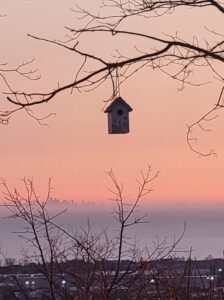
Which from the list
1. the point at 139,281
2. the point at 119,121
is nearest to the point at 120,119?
the point at 119,121

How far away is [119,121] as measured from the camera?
6.41m

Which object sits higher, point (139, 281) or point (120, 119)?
point (120, 119)

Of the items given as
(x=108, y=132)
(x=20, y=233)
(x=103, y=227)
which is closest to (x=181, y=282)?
(x=108, y=132)

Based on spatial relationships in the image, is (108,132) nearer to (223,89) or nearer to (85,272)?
(85,272)

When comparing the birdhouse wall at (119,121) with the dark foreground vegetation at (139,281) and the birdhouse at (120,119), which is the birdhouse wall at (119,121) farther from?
the dark foreground vegetation at (139,281)

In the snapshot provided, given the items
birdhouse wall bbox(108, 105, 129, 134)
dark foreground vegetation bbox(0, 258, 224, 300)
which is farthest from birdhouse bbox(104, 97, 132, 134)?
dark foreground vegetation bbox(0, 258, 224, 300)

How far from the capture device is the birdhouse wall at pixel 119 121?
19.8 ft

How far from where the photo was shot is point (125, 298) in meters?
6.81

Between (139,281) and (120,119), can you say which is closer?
(120,119)

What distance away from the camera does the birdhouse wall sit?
6.05 meters

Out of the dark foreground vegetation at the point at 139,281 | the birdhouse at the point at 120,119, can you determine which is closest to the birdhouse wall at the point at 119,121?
the birdhouse at the point at 120,119

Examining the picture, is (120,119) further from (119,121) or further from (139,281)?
(139,281)

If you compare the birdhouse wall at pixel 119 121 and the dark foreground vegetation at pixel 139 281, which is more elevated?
the birdhouse wall at pixel 119 121

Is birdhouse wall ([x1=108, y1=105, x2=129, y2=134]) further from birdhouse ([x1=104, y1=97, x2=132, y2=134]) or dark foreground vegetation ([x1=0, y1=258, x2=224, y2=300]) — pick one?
dark foreground vegetation ([x1=0, y1=258, x2=224, y2=300])
